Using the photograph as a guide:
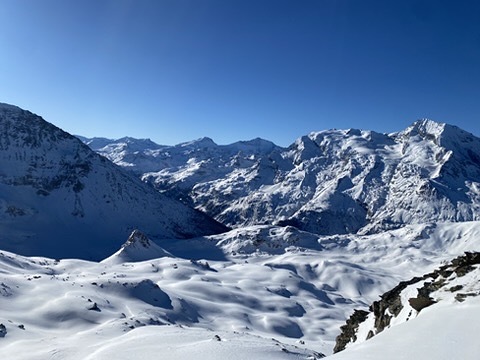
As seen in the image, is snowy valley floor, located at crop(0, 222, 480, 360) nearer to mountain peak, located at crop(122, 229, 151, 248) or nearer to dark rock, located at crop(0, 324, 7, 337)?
mountain peak, located at crop(122, 229, 151, 248)

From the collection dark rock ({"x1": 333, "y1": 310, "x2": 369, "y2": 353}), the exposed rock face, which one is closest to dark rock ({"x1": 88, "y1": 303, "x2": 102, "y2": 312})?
dark rock ({"x1": 333, "y1": 310, "x2": 369, "y2": 353})

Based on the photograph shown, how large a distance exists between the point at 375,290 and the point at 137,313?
305 feet

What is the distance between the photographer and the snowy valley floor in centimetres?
1666

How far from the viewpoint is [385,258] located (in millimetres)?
179625

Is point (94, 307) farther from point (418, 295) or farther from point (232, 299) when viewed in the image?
point (418, 295)

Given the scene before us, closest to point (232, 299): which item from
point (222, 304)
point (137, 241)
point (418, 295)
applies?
point (222, 304)

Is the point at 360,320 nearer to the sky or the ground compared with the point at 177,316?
nearer to the sky

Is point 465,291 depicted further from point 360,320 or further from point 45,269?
point 45,269

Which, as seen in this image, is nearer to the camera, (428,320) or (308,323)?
(428,320)

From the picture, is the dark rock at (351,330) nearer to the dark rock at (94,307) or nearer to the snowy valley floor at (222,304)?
the snowy valley floor at (222,304)

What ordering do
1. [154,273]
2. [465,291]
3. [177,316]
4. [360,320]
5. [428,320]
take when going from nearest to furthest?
[428,320] < [465,291] < [360,320] < [177,316] < [154,273]

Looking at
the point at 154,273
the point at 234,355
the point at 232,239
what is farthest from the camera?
the point at 232,239

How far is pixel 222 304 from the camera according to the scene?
279 feet

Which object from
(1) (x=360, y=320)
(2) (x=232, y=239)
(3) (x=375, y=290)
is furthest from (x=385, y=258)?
(1) (x=360, y=320)
